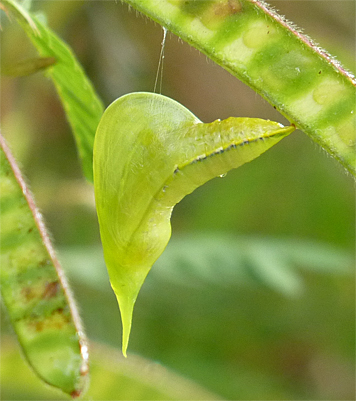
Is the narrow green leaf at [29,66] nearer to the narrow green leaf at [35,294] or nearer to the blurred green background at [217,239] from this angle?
the narrow green leaf at [35,294]

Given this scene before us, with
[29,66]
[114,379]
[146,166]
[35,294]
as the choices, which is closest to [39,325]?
[35,294]

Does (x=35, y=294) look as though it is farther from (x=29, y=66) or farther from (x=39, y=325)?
(x=29, y=66)

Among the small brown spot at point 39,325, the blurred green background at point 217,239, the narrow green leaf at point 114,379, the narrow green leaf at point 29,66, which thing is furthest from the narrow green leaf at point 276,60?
the blurred green background at point 217,239

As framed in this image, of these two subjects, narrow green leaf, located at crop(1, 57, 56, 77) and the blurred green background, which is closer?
narrow green leaf, located at crop(1, 57, 56, 77)

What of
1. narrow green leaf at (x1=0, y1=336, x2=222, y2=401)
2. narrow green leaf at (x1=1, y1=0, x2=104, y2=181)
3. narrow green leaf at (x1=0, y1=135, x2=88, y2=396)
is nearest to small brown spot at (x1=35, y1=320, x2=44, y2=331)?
narrow green leaf at (x1=0, y1=135, x2=88, y2=396)

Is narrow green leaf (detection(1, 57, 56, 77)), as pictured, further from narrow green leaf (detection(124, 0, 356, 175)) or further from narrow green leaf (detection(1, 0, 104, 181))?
narrow green leaf (detection(124, 0, 356, 175))

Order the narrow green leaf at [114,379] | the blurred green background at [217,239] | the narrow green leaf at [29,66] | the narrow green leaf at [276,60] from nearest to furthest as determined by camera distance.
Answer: the narrow green leaf at [276,60] < the narrow green leaf at [29,66] < the narrow green leaf at [114,379] < the blurred green background at [217,239]

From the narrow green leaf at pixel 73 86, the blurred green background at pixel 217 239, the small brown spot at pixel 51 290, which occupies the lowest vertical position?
the blurred green background at pixel 217 239

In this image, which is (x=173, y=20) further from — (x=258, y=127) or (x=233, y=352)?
(x=233, y=352)
